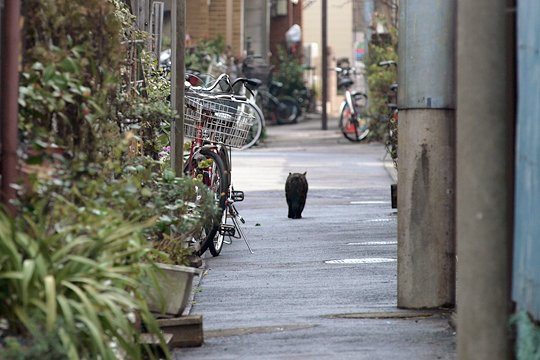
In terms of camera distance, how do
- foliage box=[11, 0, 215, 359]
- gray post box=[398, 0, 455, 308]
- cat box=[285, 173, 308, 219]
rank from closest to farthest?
1. foliage box=[11, 0, 215, 359]
2. gray post box=[398, 0, 455, 308]
3. cat box=[285, 173, 308, 219]

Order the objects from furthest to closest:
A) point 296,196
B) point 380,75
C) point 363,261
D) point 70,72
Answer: point 380,75 < point 296,196 < point 363,261 < point 70,72

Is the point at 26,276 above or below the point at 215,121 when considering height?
below

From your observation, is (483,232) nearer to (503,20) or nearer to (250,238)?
(503,20)

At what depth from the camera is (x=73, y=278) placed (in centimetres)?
542

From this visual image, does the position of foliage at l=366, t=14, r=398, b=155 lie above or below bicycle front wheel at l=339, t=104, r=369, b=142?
above

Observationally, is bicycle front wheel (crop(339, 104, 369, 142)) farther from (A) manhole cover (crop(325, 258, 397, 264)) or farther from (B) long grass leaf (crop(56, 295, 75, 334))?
(B) long grass leaf (crop(56, 295, 75, 334))

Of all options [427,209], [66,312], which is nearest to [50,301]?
[66,312]

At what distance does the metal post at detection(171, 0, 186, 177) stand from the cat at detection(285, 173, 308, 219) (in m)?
4.15

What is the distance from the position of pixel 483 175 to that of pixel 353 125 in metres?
24.0

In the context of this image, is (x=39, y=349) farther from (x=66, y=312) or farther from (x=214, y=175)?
(x=214, y=175)

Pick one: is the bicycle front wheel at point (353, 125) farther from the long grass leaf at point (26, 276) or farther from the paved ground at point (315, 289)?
the long grass leaf at point (26, 276)

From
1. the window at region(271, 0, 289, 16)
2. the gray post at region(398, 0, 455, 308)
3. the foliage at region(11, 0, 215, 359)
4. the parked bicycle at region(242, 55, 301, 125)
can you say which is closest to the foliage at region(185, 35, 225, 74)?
the parked bicycle at region(242, 55, 301, 125)

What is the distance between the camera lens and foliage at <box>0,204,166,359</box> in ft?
17.3

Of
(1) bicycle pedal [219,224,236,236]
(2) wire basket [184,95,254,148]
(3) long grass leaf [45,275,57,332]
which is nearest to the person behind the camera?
(3) long grass leaf [45,275,57,332]
